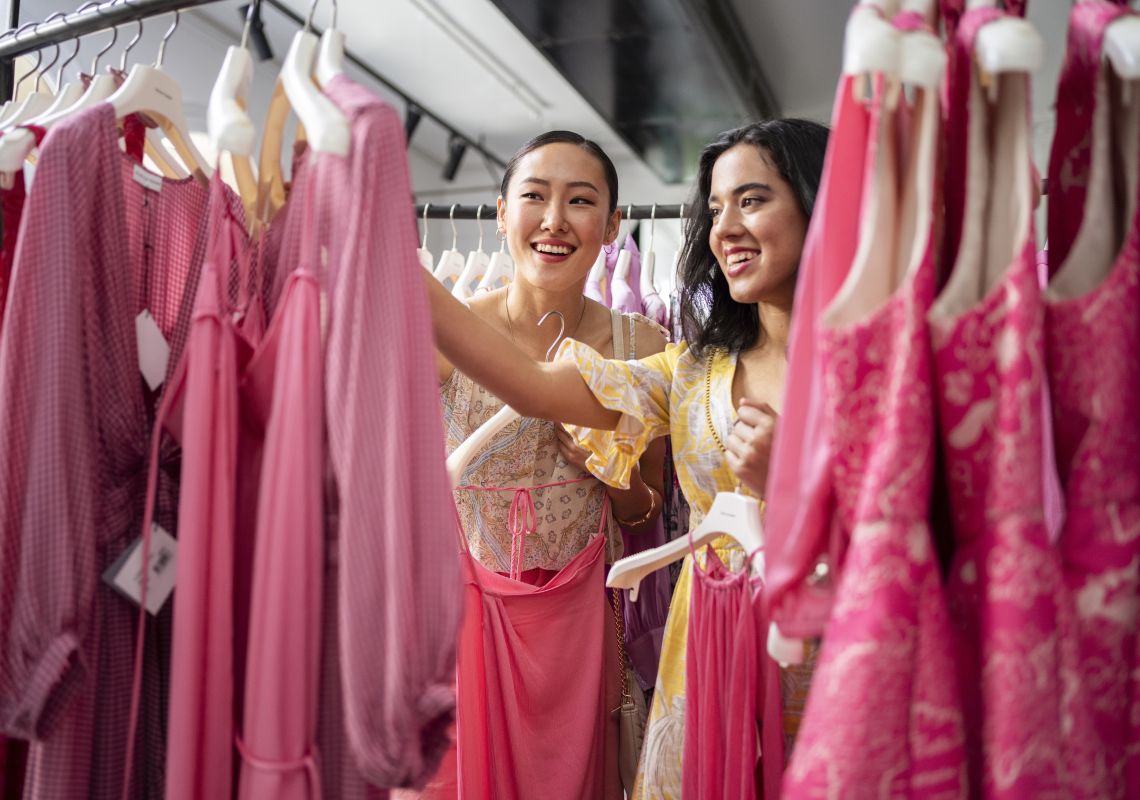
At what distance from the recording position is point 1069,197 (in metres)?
0.87

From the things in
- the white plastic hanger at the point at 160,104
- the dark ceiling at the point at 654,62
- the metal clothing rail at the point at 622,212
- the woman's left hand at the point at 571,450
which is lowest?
the woman's left hand at the point at 571,450

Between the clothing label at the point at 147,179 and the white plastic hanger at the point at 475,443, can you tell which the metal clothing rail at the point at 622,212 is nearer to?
the white plastic hanger at the point at 475,443

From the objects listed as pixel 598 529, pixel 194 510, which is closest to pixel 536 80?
pixel 598 529

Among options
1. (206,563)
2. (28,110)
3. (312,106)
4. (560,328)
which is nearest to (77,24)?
(28,110)

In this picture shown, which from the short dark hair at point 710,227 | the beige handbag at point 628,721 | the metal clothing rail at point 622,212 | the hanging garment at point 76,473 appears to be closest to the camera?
the hanging garment at point 76,473

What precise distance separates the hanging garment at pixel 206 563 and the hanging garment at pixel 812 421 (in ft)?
1.84

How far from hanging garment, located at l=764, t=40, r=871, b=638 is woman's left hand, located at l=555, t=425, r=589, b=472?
3.44ft

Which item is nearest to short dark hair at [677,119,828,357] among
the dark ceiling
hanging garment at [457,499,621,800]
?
hanging garment at [457,499,621,800]

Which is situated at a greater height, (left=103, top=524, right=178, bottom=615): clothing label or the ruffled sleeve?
the ruffled sleeve

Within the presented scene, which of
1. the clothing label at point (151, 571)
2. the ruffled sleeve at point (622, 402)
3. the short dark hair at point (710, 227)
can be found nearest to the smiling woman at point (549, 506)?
the ruffled sleeve at point (622, 402)

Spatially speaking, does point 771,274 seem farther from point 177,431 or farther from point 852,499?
point 177,431

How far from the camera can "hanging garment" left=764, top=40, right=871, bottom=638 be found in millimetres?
787

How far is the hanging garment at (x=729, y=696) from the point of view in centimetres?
126

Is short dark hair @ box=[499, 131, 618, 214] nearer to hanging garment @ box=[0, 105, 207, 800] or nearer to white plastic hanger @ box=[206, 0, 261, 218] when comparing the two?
white plastic hanger @ box=[206, 0, 261, 218]
